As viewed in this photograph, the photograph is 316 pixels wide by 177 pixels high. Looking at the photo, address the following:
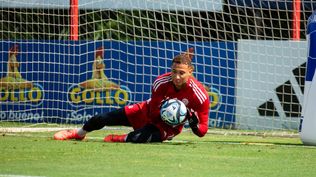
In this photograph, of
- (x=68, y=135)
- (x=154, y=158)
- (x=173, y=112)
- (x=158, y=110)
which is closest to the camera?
(x=154, y=158)


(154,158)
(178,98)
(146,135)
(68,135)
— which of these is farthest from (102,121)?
(154,158)

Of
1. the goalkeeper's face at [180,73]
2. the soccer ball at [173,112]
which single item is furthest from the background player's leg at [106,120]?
the goalkeeper's face at [180,73]

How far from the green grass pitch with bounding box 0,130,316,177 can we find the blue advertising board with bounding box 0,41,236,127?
13.6 ft

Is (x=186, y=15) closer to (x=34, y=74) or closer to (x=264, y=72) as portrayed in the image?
(x=264, y=72)

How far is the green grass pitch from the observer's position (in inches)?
370

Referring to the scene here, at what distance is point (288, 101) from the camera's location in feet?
58.4

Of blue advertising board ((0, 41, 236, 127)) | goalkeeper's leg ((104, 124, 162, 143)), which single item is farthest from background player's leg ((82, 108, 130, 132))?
blue advertising board ((0, 41, 236, 127))

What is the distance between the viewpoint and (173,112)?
Result: 12477 millimetres

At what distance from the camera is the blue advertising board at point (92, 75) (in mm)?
18094

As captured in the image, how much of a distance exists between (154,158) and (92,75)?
8141mm

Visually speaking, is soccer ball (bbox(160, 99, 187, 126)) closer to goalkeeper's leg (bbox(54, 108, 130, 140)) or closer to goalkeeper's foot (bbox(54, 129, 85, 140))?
goalkeeper's leg (bbox(54, 108, 130, 140))

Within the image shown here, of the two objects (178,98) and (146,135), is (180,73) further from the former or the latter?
(146,135)

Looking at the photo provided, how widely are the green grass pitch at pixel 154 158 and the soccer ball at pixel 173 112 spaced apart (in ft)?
1.05

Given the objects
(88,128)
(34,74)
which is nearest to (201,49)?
(34,74)
